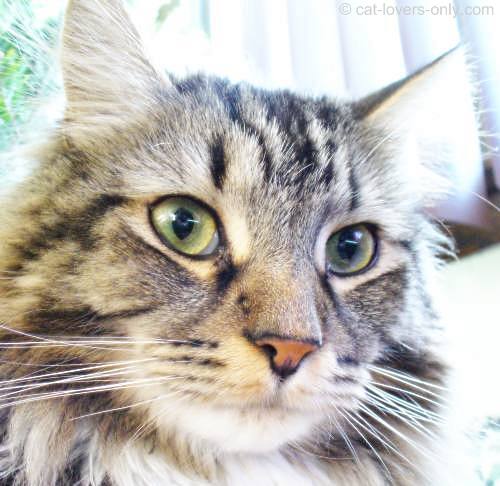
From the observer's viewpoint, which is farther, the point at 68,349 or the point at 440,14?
the point at 440,14

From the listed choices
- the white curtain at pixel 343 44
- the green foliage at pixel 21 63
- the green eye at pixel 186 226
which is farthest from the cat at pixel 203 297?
the white curtain at pixel 343 44

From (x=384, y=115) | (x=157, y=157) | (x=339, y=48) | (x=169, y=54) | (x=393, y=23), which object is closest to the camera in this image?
(x=157, y=157)

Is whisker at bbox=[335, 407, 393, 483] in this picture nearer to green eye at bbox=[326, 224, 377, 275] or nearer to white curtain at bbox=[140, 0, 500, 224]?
green eye at bbox=[326, 224, 377, 275]

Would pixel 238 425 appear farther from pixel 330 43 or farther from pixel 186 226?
pixel 330 43

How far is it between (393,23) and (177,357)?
1.38 m

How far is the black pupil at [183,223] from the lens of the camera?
3.16ft

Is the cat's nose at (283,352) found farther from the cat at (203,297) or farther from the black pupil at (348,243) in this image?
the black pupil at (348,243)

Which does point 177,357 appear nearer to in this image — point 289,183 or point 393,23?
point 289,183

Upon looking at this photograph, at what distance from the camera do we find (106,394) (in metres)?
0.93

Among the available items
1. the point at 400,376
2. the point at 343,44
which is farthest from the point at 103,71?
the point at 343,44

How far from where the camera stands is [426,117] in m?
1.33

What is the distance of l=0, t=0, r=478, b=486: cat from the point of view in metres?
0.85

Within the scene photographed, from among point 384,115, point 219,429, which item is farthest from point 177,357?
point 384,115

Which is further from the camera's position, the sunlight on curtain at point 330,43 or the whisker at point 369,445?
the sunlight on curtain at point 330,43
